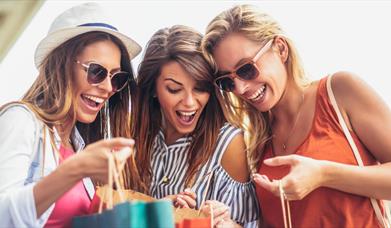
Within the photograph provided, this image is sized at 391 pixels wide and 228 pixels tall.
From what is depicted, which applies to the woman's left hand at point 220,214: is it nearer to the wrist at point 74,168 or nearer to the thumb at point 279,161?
the thumb at point 279,161

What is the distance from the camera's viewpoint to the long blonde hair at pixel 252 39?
6.78 feet

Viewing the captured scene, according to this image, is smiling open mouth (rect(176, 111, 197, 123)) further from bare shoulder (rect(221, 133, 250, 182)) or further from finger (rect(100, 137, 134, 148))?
finger (rect(100, 137, 134, 148))

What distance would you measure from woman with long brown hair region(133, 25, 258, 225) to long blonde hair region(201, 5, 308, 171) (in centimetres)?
4

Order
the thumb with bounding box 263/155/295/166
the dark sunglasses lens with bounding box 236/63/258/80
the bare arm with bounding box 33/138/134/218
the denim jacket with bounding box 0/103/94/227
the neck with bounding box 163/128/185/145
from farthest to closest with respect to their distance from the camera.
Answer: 1. the neck with bounding box 163/128/185/145
2. the dark sunglasses lens with bounding box 236/63/258/80
3. the thumb with bounding box 263/155/295/166
4. the denim jacket with bounding box 0/103/94/227
5. the bare arm with bounding box 33/138/134/218

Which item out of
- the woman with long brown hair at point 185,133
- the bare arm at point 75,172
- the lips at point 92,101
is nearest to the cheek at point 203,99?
the woman with long brown hair at point 185,133

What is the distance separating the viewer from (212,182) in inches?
81.0

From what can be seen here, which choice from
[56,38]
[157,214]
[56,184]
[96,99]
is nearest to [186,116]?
[96,99]

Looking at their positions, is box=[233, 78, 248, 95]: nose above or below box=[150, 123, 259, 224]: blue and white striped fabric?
above

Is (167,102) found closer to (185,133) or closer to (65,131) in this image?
(185,133)

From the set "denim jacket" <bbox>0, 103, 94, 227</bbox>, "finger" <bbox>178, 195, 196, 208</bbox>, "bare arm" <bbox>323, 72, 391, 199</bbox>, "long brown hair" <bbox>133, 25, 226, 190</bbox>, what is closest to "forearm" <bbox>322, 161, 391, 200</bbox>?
"bare arm" <bbox>323, 72, 391, 199</bbox>

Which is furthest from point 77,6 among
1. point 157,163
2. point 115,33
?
point 157,163

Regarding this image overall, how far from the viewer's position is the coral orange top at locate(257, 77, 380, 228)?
176cm

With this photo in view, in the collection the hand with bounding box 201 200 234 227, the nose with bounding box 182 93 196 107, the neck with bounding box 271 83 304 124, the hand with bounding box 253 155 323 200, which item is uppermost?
the neck with bounding box 271 83 304 124

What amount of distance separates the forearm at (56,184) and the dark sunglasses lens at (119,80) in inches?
28.7
